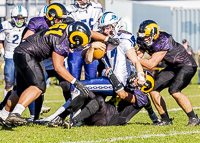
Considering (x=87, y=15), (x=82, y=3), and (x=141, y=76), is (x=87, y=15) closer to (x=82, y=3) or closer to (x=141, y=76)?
(x=82, y=3)

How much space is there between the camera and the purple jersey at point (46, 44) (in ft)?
16.6

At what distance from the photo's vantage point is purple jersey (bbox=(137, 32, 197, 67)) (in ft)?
18.7

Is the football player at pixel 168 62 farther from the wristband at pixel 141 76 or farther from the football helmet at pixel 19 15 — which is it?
the football helmet at pixel 19 15

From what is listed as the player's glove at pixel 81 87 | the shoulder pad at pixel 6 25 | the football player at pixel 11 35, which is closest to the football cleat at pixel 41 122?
the player's glove at pixel 81 87

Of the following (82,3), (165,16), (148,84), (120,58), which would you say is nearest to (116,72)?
(120,58)

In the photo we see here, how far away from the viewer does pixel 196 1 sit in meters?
38.5

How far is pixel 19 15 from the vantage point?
25.7ft

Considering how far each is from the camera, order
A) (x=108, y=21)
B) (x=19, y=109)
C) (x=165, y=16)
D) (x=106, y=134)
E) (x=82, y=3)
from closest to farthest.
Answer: (x=106, y=134)
(x=19, y=109)
(x=108, y=21)
(x=82, y=3)
(x=165, y=16)

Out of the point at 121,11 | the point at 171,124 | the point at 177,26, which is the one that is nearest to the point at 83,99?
the point at 171,124

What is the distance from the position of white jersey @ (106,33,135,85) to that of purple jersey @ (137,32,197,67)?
311mm

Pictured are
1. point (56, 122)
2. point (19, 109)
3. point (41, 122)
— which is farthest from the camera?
point (41, 122)

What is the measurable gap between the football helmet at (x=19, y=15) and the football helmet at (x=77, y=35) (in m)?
2.89

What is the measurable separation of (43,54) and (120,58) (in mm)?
1034

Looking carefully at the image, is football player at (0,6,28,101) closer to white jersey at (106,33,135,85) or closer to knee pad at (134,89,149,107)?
white jersey at (106,33,135,85)
